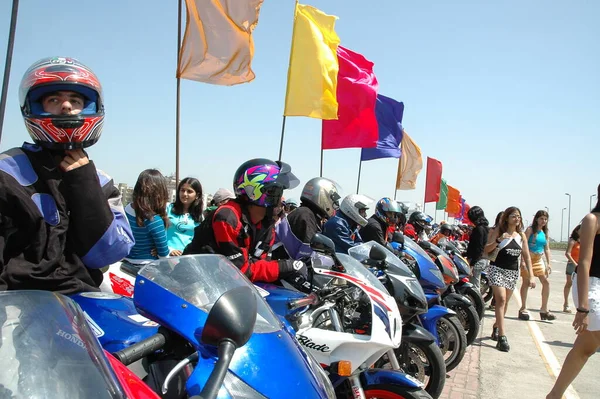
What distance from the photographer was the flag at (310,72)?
9.23 meters

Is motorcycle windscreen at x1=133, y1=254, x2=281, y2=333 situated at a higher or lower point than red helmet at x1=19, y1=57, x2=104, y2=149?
lower

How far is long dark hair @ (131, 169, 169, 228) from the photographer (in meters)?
4.73

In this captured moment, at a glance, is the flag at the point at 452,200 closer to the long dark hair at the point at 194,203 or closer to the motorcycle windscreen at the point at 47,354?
the long dark hair at the point at 194,203

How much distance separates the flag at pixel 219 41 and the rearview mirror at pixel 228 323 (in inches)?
269

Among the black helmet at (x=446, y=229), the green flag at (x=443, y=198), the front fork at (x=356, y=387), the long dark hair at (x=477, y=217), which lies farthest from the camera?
the green flag at (x=443, y=198)

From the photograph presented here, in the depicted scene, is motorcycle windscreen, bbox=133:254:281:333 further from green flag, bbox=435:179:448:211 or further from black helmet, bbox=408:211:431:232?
green flag, bbox=435:179:448:211

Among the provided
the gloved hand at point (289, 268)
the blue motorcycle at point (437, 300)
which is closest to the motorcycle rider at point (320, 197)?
the blue motorcycle at point (437, 300)

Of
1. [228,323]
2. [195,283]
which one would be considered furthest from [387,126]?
[228,323]

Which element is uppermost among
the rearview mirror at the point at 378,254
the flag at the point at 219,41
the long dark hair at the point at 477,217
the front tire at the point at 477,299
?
the flag at the point at 219,41

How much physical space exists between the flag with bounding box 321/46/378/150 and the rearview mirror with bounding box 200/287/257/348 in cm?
1026

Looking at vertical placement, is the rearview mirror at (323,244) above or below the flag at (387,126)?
below

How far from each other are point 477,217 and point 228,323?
8735 mm

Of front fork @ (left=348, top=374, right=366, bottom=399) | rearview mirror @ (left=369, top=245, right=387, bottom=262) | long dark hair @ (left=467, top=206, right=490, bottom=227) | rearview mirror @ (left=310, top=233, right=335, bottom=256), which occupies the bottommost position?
front fork @ (left=348, top=374, right=366, bottom=399)

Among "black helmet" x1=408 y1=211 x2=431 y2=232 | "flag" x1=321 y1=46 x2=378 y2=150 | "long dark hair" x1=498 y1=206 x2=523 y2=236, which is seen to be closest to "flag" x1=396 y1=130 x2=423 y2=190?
"black helmet" x1=408 y1=211 x2=431 y2=232
